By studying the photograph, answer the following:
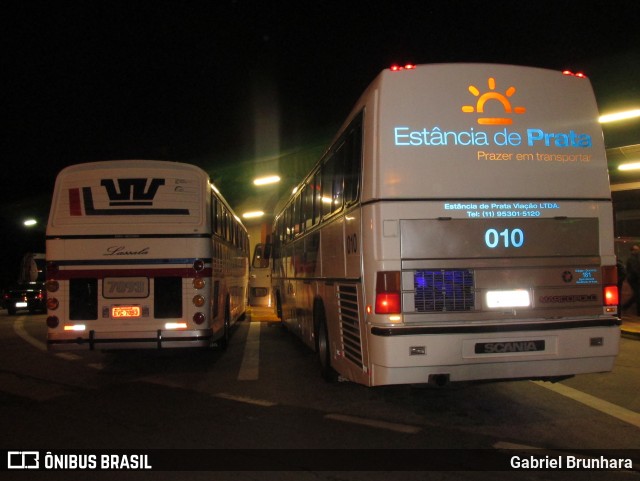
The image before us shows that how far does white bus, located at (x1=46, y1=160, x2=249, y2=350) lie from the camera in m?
8.38

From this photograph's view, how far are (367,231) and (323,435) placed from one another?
2000mm

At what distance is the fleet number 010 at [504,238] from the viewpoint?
547 cm

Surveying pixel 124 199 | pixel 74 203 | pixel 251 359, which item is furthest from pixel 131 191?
pixel 251 359

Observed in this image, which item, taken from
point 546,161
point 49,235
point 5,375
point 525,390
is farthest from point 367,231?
point 5,375

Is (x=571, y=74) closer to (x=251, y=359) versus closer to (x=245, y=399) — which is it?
(x=245, y=399)

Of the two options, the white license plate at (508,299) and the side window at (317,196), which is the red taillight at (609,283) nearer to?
the white license plate at (508,299)

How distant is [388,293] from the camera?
5258mm

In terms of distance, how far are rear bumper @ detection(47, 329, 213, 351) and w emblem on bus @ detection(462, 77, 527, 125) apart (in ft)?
17.2

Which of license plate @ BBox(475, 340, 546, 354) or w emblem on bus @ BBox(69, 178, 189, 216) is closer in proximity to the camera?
license plate @ BBox(475, 340, 546, 354)

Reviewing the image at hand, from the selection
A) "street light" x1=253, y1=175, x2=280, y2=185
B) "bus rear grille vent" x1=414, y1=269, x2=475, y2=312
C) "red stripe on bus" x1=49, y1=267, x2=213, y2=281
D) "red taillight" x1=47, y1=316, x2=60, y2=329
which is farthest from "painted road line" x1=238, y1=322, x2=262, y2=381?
"street light" x1=253, y1=175, x2=280, y2=185

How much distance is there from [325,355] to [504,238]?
3215 mm

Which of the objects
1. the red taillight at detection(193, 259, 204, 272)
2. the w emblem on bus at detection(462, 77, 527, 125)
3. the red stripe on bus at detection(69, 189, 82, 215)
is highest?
the w emblem on bus at detection(462, 77, 527, 125)

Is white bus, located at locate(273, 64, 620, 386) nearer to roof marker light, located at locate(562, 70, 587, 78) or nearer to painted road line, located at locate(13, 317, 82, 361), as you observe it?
roof marker light, located at locate(562, 70, 587, 78)

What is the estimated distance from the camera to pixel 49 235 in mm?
8461
